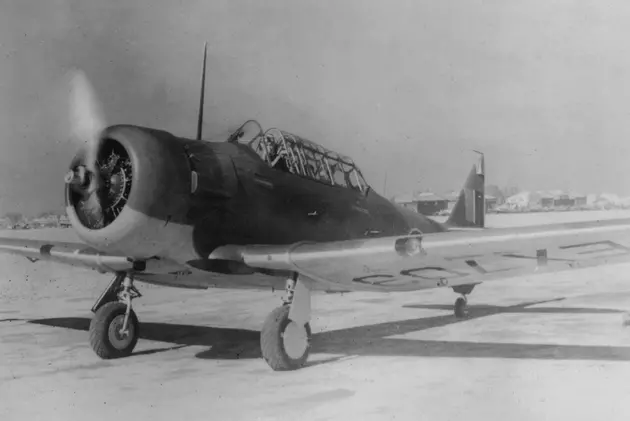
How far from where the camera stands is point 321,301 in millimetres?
12383

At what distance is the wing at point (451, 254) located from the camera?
574 centimetres

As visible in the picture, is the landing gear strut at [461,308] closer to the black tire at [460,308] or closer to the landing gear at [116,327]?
the black tire at [460,308]

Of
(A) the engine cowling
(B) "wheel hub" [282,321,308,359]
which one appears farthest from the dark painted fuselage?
(B) "wheel hub" [282,321,308,359]

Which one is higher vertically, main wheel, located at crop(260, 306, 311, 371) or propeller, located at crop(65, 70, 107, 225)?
propeller, located at crop(65, 70, 107, 225)

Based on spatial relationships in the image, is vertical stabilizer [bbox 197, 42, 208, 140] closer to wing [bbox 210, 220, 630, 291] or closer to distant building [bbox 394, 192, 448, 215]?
wing [bbox 210, 220, 630, 291]

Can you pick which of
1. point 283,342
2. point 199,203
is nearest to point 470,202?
point 283,342

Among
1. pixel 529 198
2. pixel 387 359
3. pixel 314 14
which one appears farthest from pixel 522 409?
pixel 529 198

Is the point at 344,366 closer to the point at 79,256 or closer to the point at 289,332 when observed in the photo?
the point at 289,332

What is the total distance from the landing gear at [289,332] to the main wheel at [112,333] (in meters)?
1.97

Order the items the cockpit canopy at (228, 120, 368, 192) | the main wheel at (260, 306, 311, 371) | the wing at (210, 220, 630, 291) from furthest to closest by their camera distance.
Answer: the cockpit canopy at (228, 120, 368, 192) < the main wheel at (260, 306, 311, 371) < the wing at (210, 220, 630, 291)

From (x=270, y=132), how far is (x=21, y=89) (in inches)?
109

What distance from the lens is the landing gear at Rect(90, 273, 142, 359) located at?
7.41 metres

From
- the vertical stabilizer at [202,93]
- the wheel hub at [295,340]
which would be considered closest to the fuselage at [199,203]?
the vertical stabilizer at [202,93]

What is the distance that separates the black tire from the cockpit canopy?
10.3 ft
